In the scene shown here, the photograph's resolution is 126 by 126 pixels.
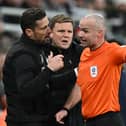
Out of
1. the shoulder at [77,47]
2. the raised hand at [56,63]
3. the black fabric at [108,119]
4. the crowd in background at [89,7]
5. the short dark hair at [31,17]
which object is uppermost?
the short dark hair at [31,17]

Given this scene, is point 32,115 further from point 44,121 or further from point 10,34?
point 10,34

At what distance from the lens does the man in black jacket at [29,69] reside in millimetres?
6973

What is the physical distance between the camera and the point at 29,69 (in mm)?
6969

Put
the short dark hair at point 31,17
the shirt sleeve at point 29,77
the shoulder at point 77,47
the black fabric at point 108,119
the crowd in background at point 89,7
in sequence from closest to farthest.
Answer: the shirt sleeve at point 29,77 < the short dark hair at point 31,17 < the black fabric at point 108,119 < the shoulder at point 77,47 < the crowd in background at point 89,7

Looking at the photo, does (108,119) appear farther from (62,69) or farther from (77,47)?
(77,47)

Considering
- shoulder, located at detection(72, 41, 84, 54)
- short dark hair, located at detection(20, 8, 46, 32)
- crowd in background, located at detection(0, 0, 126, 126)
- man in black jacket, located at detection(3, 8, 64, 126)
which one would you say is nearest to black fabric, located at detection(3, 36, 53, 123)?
man in black jacket, located at detection(3, 8, 64, 126)

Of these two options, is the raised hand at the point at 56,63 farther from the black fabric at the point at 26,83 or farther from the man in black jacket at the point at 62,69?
the man in black jacket at the point at 62,69

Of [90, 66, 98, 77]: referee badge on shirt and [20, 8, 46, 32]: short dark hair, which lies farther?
[90, 66, 98, 77]: referee badge on shirt

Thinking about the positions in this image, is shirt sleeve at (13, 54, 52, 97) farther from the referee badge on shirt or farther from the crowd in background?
the crowd in background

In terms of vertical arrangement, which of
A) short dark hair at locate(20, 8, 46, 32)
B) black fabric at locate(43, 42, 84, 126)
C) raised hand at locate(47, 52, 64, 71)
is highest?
short dark hair at locate(20, 8, 46, 32)

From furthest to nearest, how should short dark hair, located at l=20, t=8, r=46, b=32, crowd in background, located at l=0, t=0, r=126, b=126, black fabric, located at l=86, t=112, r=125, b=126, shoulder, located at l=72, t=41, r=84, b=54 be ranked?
crowd in background, located at l=0, t=0, r=126, b=126 → shoulder, located at l=72, t=41, r=84, b=54 → black fabric, located at l=86, t=112, r=125, b=126 → short dark hair, located at l=20, t=8, r=46, b=32

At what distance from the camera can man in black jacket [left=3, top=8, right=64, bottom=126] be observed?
275 inches

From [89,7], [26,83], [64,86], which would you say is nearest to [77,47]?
[64,86]

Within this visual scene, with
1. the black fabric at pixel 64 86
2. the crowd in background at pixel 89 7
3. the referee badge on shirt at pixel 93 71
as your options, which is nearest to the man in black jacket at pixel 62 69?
the black fabric at pixel 64 86
